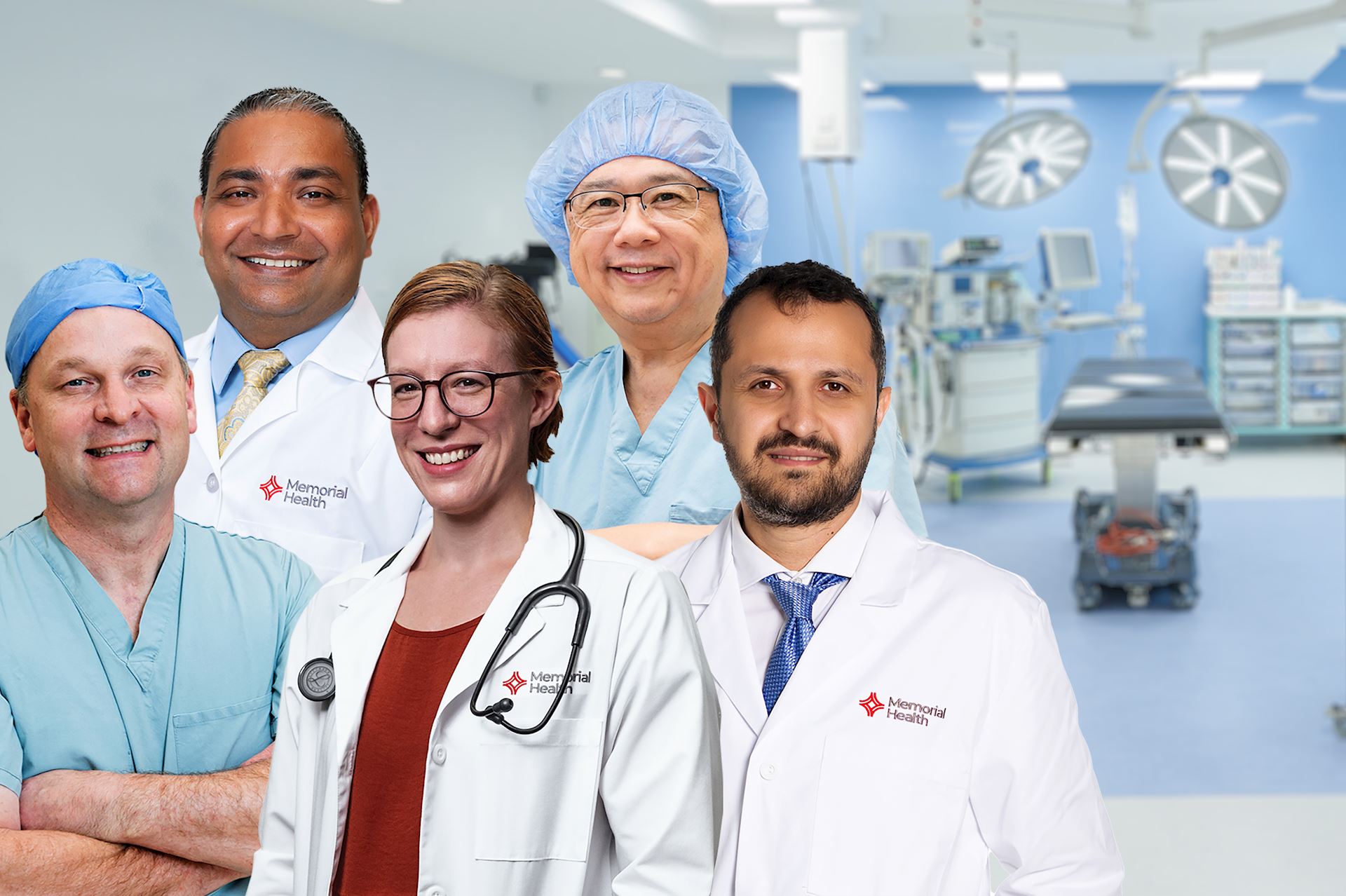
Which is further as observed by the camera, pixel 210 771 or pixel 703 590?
pixel 210 771

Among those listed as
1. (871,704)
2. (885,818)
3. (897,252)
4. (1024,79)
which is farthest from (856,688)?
(1024,79)

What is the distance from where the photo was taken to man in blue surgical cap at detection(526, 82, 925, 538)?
61.2 inches

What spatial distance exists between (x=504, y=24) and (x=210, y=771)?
17.8ft

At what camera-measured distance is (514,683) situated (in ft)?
3.74

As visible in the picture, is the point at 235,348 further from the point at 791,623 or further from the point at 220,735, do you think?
the point at 791,623

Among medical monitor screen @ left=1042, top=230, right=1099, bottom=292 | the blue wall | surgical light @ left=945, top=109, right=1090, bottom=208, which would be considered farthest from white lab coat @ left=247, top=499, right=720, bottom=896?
the blue wall

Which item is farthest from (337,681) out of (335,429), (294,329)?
(294,329)

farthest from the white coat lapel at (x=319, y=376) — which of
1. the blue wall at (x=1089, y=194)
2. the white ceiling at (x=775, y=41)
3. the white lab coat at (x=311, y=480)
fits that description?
the blue wall at (x=1089, y=194)

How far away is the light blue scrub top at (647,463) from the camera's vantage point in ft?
5.25

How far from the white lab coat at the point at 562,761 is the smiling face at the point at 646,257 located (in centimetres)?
48

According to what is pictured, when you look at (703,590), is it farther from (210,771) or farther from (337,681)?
(210,771)

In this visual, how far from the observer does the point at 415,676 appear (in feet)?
3.88

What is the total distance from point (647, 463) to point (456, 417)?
53 cm

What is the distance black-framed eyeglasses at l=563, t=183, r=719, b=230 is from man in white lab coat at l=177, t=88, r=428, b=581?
328 millimetres
